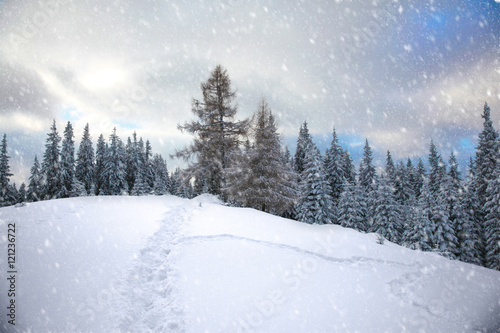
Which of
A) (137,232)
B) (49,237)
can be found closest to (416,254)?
(137,232)

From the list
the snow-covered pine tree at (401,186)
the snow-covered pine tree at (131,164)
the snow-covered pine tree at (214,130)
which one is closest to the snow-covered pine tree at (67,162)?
the snow-covered pine tree at (131,164)

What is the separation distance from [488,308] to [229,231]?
7.50m

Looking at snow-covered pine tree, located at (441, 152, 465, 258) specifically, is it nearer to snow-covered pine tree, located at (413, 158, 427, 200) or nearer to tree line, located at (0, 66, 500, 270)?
tree line, located at (0, 66, 500, 270)

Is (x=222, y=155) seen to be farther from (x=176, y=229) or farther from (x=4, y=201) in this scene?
(x=4, y=201)

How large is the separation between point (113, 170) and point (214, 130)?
31093 millimetres

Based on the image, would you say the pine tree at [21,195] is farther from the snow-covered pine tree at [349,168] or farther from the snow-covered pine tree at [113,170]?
the snow-covered pine tree at [349,168]

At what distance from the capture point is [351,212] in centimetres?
2955

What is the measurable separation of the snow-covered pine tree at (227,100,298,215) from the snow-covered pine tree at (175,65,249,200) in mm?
2017

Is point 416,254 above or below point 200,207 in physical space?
below

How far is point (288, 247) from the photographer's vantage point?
26.8 feet

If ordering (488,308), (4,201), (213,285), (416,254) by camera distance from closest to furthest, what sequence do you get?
(488,308) < (213,285) < (416,254) < (4,201)

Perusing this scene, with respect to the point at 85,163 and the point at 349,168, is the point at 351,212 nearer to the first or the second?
the point at 349,168

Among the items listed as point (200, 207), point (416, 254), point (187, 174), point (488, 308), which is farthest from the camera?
point (187, 174)

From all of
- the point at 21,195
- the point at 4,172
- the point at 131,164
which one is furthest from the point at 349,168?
the point at 21,195
